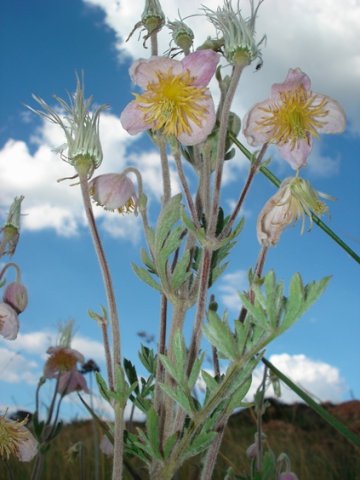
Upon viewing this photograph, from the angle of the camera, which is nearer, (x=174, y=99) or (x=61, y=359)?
(x=174, y=99)

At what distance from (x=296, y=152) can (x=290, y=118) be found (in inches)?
3.4

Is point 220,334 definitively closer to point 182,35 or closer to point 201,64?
point 201,64

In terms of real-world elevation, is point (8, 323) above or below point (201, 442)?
above

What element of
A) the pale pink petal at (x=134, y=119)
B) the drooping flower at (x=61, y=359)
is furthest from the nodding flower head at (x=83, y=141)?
the drooping flower at (x=61, y=359)

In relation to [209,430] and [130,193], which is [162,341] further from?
[130,193]

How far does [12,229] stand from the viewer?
1953 millimetres

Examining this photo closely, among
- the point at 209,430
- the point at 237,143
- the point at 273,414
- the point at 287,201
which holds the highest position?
the point at 273,414

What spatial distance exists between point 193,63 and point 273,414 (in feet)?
31.2

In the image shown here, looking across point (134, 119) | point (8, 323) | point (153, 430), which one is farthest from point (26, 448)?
point (134, 119)

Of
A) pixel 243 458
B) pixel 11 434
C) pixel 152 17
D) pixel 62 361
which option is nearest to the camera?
pixel 152 17

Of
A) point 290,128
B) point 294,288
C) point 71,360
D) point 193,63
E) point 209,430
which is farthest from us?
point 71,360

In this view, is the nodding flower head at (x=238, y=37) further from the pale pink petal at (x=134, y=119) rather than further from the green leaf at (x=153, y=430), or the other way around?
the green leaf at (x=153, y=430)

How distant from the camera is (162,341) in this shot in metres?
1.59

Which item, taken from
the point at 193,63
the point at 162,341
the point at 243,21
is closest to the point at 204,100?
the point at 193,63
